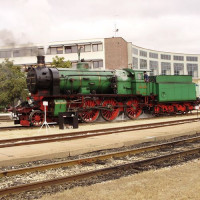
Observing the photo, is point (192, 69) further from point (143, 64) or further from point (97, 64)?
point (97, 64)

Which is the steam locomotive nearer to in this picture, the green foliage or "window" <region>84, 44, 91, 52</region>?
the green foliage

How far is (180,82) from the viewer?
24.1 meters

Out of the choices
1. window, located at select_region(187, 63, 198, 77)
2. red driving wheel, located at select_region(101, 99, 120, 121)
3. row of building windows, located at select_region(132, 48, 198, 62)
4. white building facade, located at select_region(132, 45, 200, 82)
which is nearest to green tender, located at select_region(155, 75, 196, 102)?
red driving wheel, located at select_region(101, 99, 120, 121)

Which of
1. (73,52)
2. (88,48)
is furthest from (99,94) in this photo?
(73,52)

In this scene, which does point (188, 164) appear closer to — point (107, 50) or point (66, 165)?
point (66, 165)

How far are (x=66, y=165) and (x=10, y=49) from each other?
51.0 metres

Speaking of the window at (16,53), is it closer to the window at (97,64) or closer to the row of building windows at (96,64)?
the row of building windows at (96,64)

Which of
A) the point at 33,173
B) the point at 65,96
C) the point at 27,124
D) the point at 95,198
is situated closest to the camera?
the point at 95,198

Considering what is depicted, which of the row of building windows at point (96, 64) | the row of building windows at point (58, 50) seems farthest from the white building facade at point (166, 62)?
the row of building windows at point (58, 50)

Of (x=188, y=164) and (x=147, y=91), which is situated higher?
(x=147, y=91)

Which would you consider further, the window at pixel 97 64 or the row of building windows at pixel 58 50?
the row of building windows at pixel 58 50

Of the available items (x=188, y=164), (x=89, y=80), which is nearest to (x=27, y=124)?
(x=89, y=80)

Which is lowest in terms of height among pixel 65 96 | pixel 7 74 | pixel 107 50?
pixel 65 96

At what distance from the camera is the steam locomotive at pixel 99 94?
1762 cm
